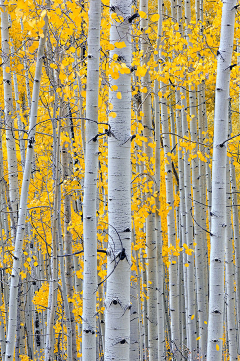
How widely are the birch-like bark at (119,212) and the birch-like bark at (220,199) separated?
0.81 metres

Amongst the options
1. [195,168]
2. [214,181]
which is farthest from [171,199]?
[214,181]

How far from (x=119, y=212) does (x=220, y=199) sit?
91cm

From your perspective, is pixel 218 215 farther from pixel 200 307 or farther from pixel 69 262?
pixel 200 307

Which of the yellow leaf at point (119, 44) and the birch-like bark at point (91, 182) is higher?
the yellow leaf at point (119, 44)

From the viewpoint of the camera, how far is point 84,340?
2510mm

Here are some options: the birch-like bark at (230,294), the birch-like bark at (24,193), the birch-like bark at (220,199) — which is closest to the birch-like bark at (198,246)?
the birch-like bark at (230,294)

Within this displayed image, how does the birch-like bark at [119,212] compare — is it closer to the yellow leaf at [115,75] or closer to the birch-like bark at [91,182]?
the yellow leaf at [115,75]

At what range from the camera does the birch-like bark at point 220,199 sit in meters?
2.65

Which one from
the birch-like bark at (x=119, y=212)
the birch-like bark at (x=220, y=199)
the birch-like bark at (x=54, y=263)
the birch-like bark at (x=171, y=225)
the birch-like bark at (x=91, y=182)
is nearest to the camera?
Result: the birch-like bark at (x=119, y=212)

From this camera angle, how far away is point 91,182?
2.46 meters

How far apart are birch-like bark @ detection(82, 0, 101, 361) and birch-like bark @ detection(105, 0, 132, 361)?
0.23 metres

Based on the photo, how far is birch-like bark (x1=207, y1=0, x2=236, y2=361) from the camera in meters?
2.65

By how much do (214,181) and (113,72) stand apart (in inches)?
43.9

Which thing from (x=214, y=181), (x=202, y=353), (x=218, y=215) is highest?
(x=214, y=181)
